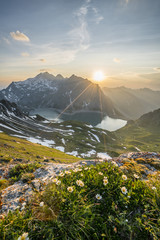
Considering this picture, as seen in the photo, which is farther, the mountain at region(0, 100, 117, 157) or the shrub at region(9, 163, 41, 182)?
the mountain at region(0, 100, 117, 157)

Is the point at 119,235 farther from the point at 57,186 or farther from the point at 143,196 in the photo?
the point at 57,186

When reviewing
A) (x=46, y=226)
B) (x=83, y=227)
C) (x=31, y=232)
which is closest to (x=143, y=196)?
(x=83, y=227)

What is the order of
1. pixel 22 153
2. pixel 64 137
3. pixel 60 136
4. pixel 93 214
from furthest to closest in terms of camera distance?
1. pixel 64 137
2. pixel 60 136
3. pixel 22 153
4. pixel 93 214

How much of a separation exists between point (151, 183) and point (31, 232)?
12.2 feet

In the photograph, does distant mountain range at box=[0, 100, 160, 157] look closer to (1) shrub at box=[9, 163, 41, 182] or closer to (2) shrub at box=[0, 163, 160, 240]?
(1) shrub at box=[9, 163, 41, 182]

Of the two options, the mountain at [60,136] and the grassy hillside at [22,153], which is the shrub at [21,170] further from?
the mountain at [60,136]

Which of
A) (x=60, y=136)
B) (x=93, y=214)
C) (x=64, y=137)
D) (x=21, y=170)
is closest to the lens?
(x=93, y=214)

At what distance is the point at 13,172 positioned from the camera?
286 inches

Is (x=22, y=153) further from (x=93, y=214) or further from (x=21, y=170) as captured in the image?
(x=93, y=214)

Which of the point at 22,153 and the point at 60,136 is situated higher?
the point at 22,153

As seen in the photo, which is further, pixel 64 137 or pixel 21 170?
pixel 64 137

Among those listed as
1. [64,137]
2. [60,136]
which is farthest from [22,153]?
[64,137]

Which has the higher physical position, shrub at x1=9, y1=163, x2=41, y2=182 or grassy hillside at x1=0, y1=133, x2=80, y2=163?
shrub at x1=9, y1=163, x2=41, y2=182

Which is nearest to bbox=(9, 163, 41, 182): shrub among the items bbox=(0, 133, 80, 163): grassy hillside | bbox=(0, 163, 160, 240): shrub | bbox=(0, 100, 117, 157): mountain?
bbox=(0, 163, 160, 240): shrub
